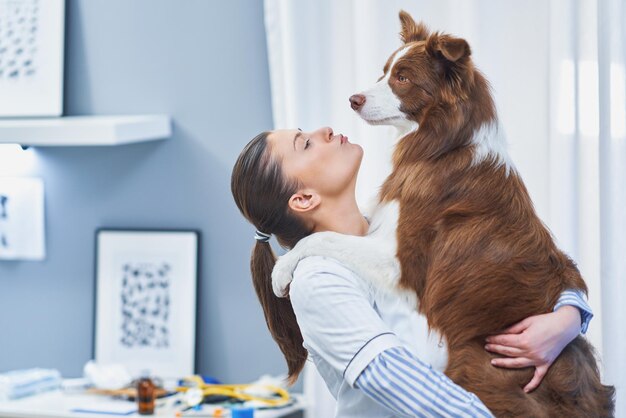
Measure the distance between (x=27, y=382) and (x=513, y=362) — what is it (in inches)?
76.1

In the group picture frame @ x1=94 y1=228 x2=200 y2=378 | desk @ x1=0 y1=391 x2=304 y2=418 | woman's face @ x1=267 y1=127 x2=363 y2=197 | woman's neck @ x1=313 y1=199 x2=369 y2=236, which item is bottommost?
desk @ x1=0 y1=391 x2=304 y2=418

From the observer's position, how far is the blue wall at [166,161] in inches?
116

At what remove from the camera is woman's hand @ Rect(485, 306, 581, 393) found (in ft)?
5.00

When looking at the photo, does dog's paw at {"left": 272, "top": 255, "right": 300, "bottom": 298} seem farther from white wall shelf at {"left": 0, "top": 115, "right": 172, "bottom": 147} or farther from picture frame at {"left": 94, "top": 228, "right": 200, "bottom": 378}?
picture frame at {"left": 94, "top": 228, "right": 200, "bottom": 378}

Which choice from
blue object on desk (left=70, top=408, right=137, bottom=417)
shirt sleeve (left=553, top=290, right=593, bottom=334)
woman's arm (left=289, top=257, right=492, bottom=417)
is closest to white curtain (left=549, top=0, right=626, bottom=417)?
shirt sleeve (left=553, top=290, right=593, bottom=334)

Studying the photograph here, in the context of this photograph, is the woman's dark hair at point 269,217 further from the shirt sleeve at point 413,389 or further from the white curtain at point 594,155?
the white curtain at point 594,155

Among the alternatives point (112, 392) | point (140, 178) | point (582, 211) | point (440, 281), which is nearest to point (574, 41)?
point (582, 211)

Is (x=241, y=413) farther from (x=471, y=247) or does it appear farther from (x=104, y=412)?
(x=471, y=247)

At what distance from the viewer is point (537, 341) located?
5.01 feet

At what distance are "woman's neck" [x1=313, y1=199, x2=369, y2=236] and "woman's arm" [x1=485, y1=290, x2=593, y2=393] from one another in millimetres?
363

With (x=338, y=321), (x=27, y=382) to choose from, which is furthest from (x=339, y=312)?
(x=27, y=382)

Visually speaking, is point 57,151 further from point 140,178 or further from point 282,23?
point 282,23

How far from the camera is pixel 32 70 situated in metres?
3.04

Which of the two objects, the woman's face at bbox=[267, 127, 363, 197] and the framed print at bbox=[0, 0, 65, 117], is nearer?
the woman's face at bbox=[267, 127, 363, 197]
